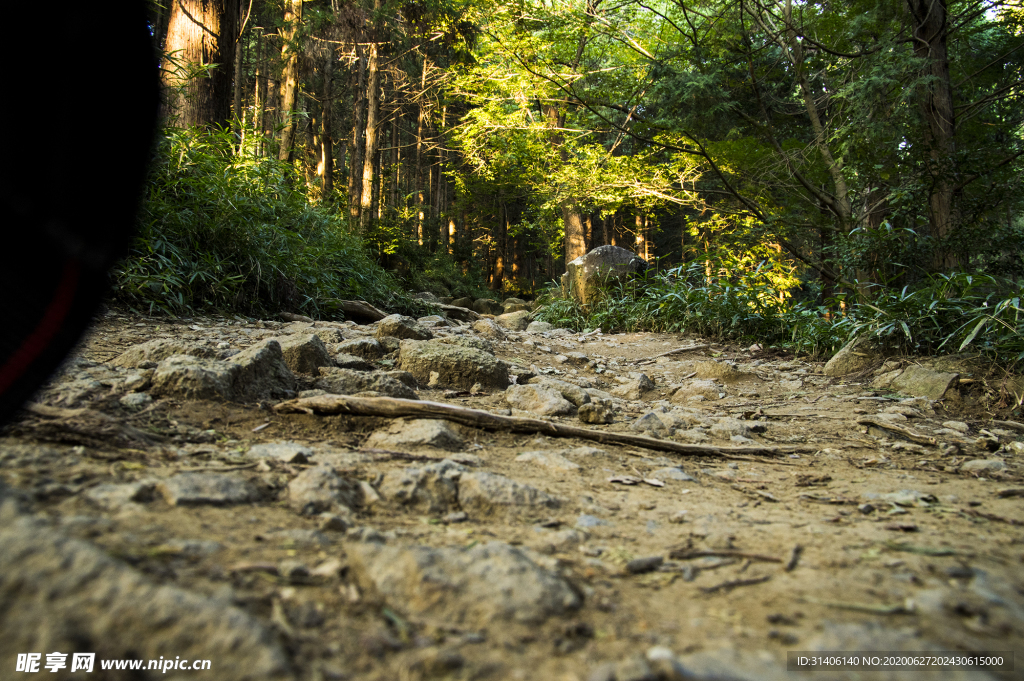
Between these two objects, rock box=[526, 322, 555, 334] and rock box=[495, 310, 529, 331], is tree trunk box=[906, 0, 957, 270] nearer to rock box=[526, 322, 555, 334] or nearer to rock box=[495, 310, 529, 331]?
rock box=[526, 322, 555, 334]

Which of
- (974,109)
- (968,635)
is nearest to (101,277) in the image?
(968,635)

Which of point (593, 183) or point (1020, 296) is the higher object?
point (593, 183)

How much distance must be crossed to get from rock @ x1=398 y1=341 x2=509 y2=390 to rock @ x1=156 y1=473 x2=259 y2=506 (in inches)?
68.0

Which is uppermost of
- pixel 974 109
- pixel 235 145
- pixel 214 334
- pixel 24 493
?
pixel 974 109

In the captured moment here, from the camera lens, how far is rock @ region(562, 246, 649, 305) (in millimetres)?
8344

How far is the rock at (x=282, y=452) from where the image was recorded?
1.62 meters

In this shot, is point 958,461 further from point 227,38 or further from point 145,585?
point 227,38

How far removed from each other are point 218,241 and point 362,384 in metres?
2.70

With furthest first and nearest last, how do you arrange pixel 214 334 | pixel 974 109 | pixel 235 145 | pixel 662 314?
pixel 662 314 < pixel 974 109 < pixel 235 145 < pixel 214 334

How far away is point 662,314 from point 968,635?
597 cm

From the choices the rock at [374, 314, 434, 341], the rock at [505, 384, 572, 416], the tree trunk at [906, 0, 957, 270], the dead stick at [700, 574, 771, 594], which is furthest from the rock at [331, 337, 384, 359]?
the tree trunk at [906, 0, 957, 270]

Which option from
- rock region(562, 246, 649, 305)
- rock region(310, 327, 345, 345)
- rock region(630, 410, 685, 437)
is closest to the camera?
rock region(630, 410, 685, 437)

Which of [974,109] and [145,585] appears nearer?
[145,585]

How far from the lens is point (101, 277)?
237 cm
